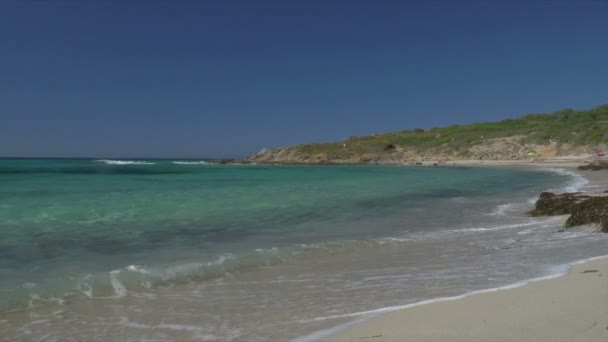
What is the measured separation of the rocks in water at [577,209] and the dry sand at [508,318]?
5620 mm

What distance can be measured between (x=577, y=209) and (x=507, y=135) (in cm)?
7958

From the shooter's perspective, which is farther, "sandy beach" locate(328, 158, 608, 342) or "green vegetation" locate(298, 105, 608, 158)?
"green vegetation" locate(298, 105, 608, 158)

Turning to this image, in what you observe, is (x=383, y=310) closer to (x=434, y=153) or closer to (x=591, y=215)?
(x=591, y=215)

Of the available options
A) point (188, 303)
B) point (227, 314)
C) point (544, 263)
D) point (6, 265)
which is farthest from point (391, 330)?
point (6, 265)

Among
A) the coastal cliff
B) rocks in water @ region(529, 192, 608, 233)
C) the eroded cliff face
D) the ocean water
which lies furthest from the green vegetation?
the ocean water

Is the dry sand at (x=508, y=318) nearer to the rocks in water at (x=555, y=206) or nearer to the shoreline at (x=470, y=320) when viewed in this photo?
the shoreline at (x=470, y=320)

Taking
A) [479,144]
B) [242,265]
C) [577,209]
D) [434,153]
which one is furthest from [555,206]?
[434,153]

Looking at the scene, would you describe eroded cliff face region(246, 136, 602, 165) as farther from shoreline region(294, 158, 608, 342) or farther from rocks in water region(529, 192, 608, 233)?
shoreline region(294, 158, 608, 342)

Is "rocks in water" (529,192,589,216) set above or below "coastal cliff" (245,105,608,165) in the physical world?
below

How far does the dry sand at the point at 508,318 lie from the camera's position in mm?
3463

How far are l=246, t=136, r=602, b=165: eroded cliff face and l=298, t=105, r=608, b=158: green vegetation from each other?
78 cm

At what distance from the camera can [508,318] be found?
3.85 meters

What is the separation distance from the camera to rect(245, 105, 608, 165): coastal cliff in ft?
232

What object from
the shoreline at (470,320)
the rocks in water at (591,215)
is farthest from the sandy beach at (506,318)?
the rocks in water at (591,215)
